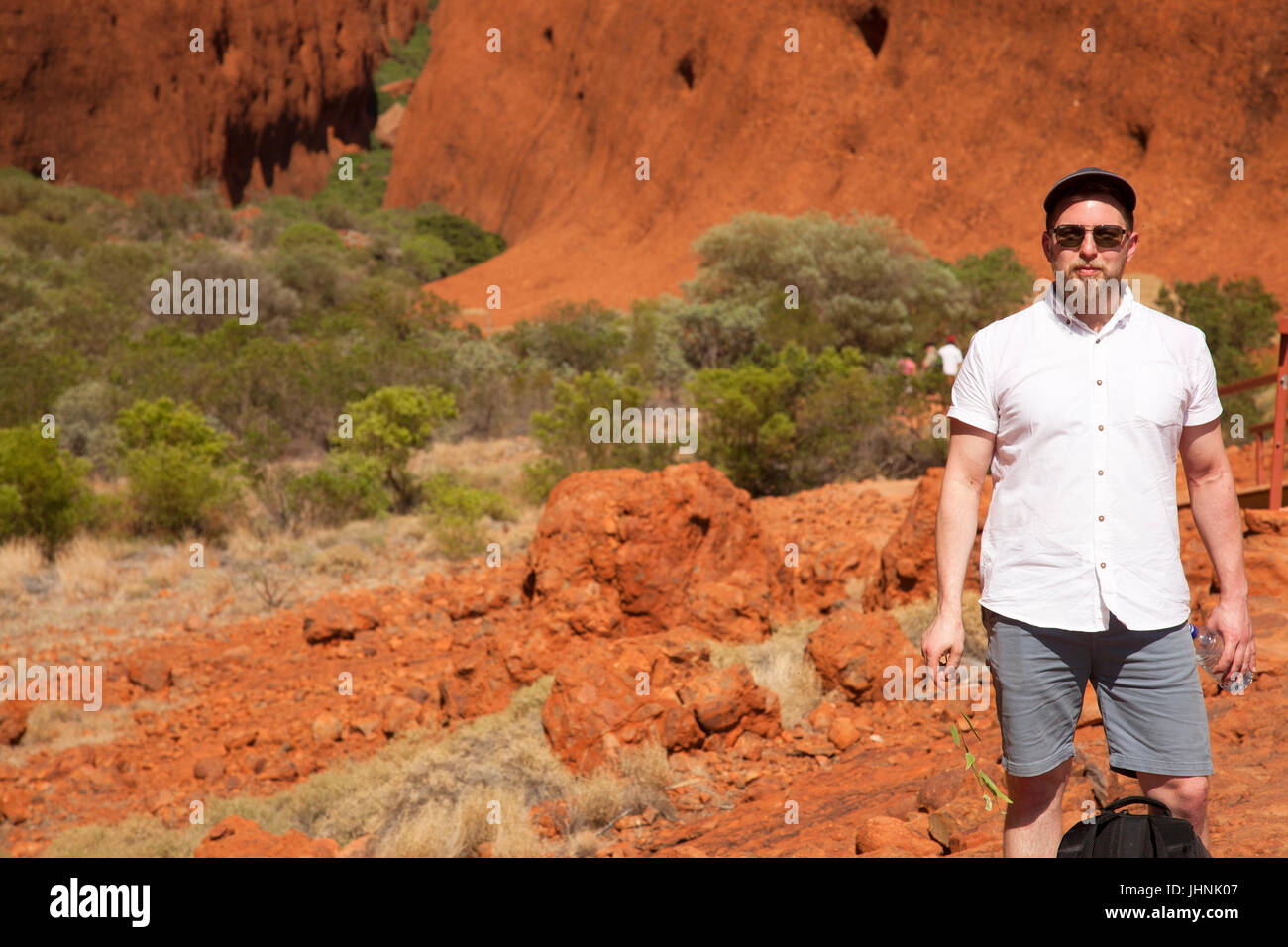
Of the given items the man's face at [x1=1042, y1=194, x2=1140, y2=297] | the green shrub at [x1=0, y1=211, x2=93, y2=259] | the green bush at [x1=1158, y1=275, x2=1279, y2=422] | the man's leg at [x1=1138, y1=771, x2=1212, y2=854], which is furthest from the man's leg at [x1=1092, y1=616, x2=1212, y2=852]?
the green shrub at [x1=0, y1=211, x2=93, y2=259]

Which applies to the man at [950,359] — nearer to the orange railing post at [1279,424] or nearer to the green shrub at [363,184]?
the orange railing post at [1279,424]

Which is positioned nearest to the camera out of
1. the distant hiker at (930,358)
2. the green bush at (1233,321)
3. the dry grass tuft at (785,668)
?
the dry grass tuft at (785,668)

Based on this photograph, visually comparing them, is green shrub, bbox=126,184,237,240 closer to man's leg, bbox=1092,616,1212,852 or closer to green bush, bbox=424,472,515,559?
green bush, bbox=424,472,515,559

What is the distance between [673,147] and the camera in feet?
102

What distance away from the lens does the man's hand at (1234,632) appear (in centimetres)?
230

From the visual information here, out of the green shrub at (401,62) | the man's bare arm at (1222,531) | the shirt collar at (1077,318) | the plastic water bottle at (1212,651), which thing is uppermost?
the green shrub at (401,62)

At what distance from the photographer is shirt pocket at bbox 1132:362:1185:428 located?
224 cm

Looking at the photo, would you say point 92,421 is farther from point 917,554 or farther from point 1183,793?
point 1183,793

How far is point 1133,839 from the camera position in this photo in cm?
200

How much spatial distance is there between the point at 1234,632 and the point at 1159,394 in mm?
555

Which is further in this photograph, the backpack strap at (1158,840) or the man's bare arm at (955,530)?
the man's bare arm at (955,530)

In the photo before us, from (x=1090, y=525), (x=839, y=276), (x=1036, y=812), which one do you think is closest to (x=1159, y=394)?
(x=1090, y=525)

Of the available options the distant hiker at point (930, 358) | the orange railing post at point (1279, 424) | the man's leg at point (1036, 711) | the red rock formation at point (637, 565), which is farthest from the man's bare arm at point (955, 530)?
the distant hiker at point (930, 358)

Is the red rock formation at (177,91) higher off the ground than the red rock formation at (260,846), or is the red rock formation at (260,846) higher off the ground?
the red rock formation at (177,91)
